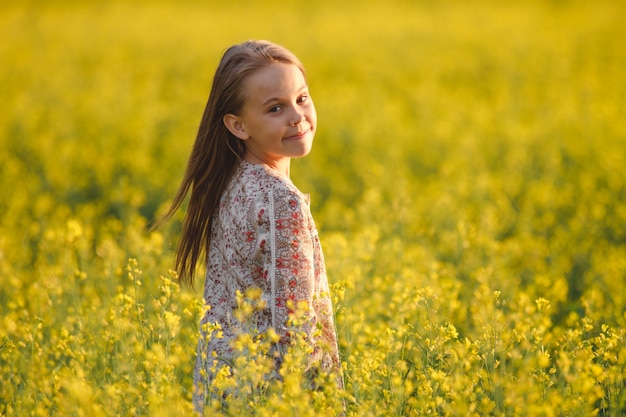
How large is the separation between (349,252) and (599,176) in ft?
12.9

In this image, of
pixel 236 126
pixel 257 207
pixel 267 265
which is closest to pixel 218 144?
pixel 236 126

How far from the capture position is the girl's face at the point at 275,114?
2.73m

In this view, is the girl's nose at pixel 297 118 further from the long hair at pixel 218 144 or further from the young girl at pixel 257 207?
the long hair at pixel 218 144

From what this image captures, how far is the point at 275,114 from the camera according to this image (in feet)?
9.00

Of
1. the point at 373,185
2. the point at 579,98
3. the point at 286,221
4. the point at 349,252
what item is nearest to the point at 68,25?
the point at 579,98

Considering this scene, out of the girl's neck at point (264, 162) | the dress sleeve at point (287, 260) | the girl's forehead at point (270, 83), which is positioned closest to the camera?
the dress sleeve at point (287, 260)

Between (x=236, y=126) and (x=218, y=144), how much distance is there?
0.38 feet

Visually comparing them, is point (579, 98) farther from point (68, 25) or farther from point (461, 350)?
point (68, 25)

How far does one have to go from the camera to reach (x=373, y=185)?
716 cm

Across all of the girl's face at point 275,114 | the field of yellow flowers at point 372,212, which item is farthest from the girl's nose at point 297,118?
the field of yellow flowers at point 372,212

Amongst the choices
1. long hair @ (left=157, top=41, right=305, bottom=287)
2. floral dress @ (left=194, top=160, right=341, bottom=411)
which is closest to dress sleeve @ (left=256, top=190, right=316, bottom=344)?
floral dress @ (left=194, top=160, right=341, bottom=411)

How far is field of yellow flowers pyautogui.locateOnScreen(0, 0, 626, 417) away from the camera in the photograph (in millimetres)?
2723

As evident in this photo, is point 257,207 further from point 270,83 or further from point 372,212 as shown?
point 372,212

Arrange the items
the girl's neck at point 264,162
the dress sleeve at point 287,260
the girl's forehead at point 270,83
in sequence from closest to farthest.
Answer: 1. the dress sleeve at point 287,260
2. the girl's forehead at point 270,83
3. the girl's neck at point 264,162
